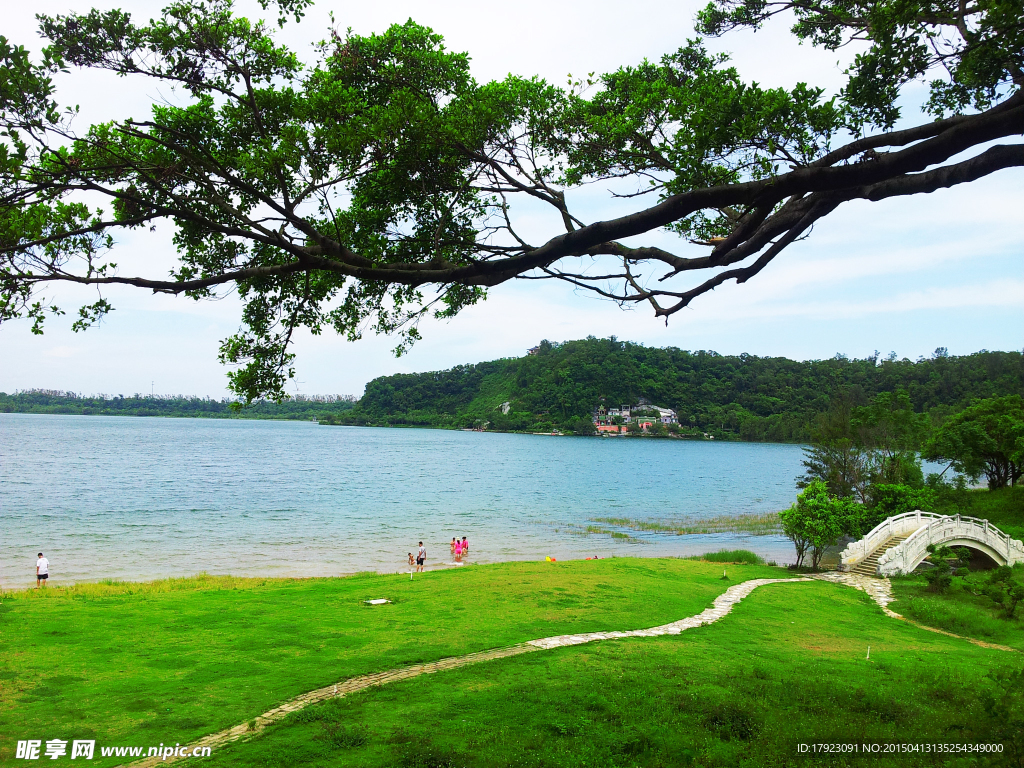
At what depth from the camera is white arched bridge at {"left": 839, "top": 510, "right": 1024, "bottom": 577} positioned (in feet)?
84.7

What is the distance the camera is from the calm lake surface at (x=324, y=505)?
32500 mm

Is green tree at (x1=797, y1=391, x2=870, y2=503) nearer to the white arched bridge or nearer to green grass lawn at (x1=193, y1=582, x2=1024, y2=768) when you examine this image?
the white arched bridge

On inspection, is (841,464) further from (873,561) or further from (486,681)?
(486,681)

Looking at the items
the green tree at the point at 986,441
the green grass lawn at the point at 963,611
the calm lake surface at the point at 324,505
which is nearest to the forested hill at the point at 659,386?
the calm lake surface at the point at 324,505

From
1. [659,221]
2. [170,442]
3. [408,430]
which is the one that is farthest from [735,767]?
[408,430]

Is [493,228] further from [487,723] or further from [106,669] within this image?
[106,669]

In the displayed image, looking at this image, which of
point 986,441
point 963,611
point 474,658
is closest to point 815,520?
point 963,611

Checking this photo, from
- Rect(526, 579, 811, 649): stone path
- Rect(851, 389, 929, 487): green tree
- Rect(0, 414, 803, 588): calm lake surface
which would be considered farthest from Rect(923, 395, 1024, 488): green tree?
Rect(526, 579, 811, 649): stone path

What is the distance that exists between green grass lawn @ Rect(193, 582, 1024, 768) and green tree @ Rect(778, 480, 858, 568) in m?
17.5

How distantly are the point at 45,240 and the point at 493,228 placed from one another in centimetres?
505

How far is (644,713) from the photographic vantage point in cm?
786

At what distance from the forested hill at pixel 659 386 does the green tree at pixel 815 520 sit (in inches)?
3805

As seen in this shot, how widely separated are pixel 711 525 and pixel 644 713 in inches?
1693

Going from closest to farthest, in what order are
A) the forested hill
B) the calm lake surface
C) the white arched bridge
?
the white arched bridge → the calm lake surface → the forested hill
